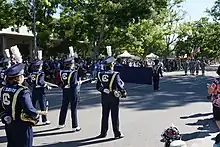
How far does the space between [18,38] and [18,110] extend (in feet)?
110

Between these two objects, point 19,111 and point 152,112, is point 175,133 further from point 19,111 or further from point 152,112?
point 152,112

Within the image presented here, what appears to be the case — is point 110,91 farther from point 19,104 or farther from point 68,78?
point 19,104

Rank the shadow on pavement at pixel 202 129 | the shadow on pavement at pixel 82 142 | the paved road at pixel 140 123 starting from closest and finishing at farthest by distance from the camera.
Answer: the shadow on pavement at pixel 82 142, the paved road at pixel 140 123, the shadow on pavement at pixel 202 129

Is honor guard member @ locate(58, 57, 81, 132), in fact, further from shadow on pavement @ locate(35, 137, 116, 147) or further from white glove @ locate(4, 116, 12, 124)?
white glove @ locate(4, 116, 12, 124)

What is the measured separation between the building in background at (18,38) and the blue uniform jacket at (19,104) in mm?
27018

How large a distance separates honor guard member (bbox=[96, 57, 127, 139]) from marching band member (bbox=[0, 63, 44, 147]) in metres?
3.22

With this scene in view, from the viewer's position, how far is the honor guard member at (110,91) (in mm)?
8852

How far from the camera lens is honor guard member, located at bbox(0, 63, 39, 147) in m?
5.72

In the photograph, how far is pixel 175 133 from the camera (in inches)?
201

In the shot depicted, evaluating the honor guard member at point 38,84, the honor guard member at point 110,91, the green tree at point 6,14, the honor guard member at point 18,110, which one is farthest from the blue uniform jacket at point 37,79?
the green tree at point 6,14

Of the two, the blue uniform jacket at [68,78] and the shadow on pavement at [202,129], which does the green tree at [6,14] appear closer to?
the blue uniform jacket at [68,78]

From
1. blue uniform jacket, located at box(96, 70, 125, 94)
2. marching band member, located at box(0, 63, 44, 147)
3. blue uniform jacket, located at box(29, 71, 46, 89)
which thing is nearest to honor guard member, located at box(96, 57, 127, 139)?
blue uniform jacket, located at box(96, 70, 125, 94)

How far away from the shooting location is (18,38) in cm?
3844

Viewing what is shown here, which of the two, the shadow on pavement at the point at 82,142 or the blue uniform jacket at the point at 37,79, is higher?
the blue uniform jacket at the point at 37,79
